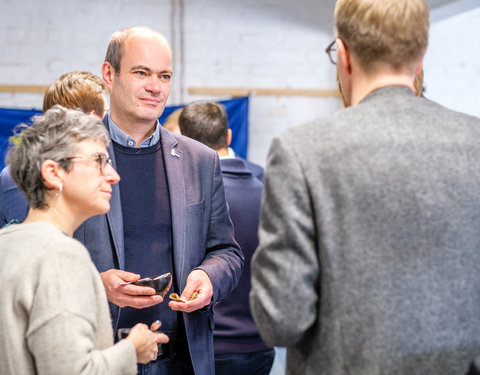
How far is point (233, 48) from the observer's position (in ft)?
18.8

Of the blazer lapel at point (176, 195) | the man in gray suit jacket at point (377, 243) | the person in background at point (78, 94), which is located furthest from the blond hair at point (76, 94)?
the man in gray suit jacket at point (377, 243)

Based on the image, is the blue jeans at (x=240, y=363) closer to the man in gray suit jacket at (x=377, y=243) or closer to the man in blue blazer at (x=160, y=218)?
the man in blue blazer at (x=160, y=218)

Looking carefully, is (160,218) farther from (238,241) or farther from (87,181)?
(238,241)

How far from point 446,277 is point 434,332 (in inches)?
4.1

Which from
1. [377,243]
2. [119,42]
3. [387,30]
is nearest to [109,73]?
[119,42]

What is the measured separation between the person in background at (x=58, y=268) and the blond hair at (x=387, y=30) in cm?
69

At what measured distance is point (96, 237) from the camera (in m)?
1.77

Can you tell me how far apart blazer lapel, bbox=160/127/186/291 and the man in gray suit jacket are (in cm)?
77

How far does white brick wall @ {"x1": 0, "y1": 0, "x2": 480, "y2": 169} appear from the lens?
217 inches

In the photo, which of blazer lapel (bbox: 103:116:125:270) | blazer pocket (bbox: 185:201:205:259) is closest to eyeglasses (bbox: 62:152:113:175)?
blazer lapel (bbox: 103:116:125:270)

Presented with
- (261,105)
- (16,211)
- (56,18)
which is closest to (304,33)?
(261,105)

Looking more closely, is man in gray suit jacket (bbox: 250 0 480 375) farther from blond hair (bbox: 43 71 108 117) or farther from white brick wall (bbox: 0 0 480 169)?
white brick wall (bbox: 0 0 480 169)

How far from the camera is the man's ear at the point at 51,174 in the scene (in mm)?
1363

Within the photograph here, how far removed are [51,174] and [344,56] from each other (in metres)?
0.73
